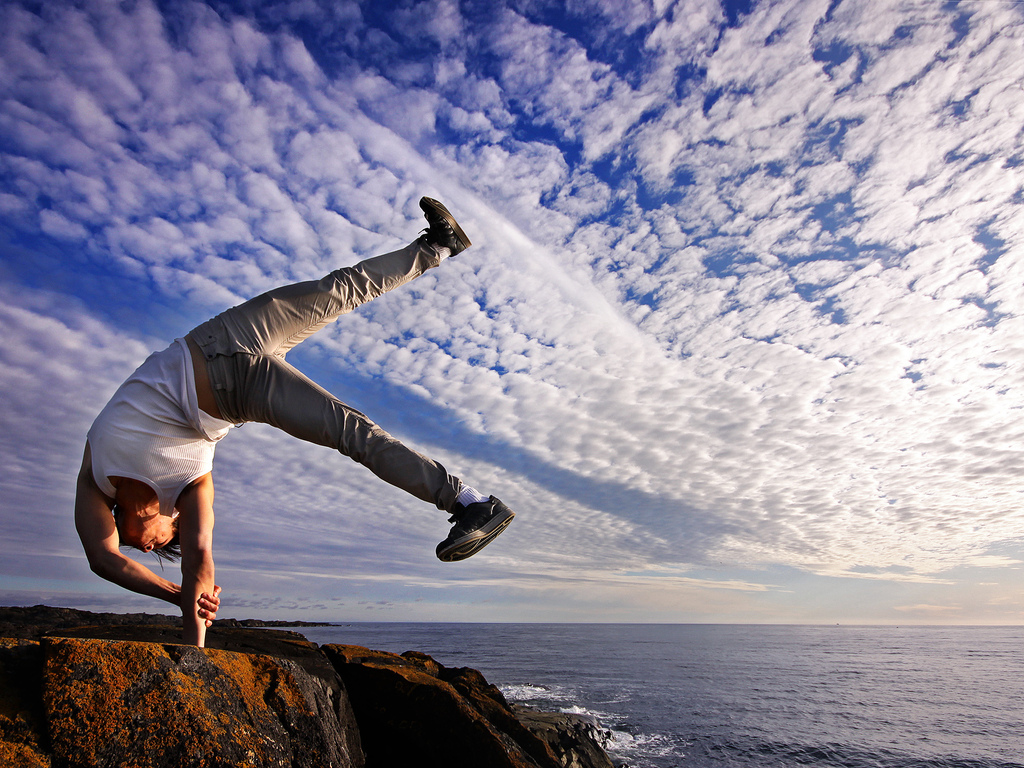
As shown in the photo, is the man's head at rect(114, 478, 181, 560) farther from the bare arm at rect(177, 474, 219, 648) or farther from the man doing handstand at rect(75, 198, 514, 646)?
the bare arm at rect(177, 474, 219, 648)

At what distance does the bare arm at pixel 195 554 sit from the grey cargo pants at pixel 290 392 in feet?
1.81

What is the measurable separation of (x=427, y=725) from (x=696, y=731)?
52.3 ft

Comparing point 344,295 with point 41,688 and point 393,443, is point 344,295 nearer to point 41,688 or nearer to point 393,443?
point 393,443

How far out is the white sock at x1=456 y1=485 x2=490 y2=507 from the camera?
3281mm

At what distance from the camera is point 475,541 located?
3.24 metres

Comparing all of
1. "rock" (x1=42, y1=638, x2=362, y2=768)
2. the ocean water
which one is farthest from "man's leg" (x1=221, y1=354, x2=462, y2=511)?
the ocean water

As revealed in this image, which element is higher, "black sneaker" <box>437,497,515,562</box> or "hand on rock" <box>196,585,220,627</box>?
"black sneaker" <box>437,497,515,562</box>

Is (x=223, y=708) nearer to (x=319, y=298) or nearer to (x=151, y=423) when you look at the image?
(x=151, y=423)

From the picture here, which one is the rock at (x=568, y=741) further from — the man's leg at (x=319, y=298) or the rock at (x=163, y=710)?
the man's leg at (x=319, y=298)

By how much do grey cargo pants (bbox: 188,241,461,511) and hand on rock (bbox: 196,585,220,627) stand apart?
1051 millimetres

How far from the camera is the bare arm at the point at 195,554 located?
3.12 meters

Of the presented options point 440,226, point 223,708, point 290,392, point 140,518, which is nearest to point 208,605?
point 140,518

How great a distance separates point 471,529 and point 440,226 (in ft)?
6.70

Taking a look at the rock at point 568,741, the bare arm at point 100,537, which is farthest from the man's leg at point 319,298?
the rock at point 568,741
